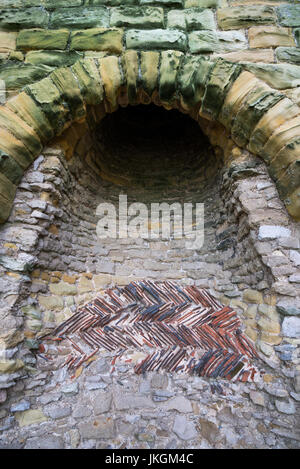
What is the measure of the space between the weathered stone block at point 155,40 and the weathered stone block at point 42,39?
20.9 inches

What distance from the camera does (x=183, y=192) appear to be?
2.99 metres

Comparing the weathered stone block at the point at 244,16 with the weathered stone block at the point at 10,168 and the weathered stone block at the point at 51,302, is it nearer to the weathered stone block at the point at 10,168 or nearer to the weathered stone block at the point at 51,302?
the weathered stone block at the point at 10,168

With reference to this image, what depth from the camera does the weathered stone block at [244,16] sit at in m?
2.13

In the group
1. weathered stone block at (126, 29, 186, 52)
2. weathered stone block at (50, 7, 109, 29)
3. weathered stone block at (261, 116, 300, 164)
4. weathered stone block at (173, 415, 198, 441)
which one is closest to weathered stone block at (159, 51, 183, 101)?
weathered stone block at (126, 29, 186, 52)

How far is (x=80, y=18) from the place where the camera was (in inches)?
84.4

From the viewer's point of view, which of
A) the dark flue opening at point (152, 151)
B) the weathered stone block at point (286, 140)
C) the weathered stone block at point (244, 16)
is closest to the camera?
the weathered stone block at point (286, 140)

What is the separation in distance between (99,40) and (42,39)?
0.48 metres

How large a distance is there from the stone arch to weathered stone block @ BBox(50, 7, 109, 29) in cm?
41

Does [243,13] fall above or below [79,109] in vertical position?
above

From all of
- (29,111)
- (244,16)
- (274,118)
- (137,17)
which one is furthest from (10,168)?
(244,16)

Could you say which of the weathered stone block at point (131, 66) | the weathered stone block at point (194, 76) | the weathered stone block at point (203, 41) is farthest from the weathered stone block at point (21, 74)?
the weathered stone block at point (203, 41)

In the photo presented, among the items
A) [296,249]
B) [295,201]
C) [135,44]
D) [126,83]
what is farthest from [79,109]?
[296,249]
